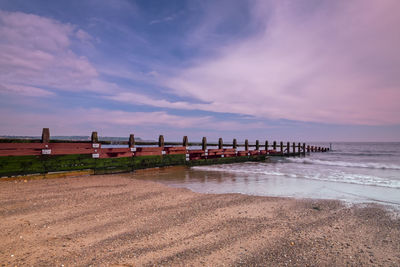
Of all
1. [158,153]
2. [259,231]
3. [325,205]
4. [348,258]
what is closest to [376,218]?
[325,205]

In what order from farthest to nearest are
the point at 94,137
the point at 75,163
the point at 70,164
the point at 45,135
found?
the point at 94,137 < the point at 75,163 < the point at 70,164 < the point at 45,135

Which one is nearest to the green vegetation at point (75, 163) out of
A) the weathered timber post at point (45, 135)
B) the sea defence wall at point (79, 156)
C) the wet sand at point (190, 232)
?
the sea defence wall at point (79, 156)

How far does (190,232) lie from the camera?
3.35m

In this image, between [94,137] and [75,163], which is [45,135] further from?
[94,137]

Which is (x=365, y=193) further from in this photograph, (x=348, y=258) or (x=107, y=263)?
(x=107, y=263)

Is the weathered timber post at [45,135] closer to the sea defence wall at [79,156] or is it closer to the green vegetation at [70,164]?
the sea defence wall at [79,156]

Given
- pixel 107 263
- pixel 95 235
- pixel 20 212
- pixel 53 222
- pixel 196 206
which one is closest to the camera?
pixel 107 263

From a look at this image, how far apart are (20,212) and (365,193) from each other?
865cm

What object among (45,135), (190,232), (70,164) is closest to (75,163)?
(70,164)

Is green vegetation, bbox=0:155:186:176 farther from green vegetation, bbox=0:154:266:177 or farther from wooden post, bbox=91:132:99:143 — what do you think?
wooden post, bbox=91:132:99:143

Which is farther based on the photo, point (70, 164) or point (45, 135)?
point (70, 164)

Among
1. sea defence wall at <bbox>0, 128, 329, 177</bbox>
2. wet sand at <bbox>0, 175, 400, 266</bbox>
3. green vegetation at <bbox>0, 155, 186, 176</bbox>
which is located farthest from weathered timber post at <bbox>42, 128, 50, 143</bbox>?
wet sand at <bbox>0, 175, 400, 266</bbox>

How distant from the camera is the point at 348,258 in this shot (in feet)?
8.76

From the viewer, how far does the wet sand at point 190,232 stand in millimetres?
2604
